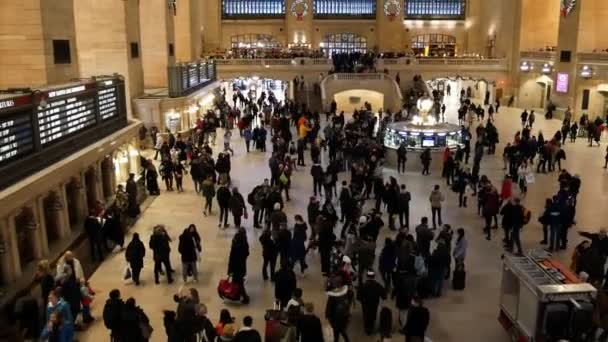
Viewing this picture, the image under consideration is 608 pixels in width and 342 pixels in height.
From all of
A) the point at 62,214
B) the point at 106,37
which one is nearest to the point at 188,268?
the point at 62,214

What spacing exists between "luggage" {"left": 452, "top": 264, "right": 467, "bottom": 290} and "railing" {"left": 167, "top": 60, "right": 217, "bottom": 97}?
49.9 feet

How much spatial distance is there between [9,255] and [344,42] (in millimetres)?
42906

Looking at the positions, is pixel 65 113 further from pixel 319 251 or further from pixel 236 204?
pixel 319 251

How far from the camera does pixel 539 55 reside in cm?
3512

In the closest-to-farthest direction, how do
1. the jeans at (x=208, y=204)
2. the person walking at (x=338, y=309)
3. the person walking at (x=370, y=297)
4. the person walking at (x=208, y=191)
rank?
1. the person walking at (x=338, y=309)
2. the person walking at (x=370, y=297)
3. the person walking at (x=208, y=191)
4. the jeans at (x=208, y=204)

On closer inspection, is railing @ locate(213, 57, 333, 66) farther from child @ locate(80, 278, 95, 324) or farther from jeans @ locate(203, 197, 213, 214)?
child @ locate(80, 278, 95, 324)

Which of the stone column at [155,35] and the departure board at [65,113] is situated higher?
the stone column at [155,35]

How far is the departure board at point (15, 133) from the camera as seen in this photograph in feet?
31.2

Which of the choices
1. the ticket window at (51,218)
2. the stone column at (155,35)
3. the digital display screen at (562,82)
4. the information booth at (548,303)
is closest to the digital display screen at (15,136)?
the ticket window at (51,218)

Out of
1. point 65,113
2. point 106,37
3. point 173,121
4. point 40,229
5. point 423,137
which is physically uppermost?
point 106,37

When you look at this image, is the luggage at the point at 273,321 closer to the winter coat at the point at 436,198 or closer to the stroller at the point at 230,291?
the stroller at the point at 230,291

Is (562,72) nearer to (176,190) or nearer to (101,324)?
(176,190)

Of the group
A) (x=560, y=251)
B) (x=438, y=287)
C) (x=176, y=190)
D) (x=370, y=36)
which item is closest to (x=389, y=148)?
(x=176, y=190)

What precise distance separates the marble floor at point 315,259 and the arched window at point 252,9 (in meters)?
30.9
